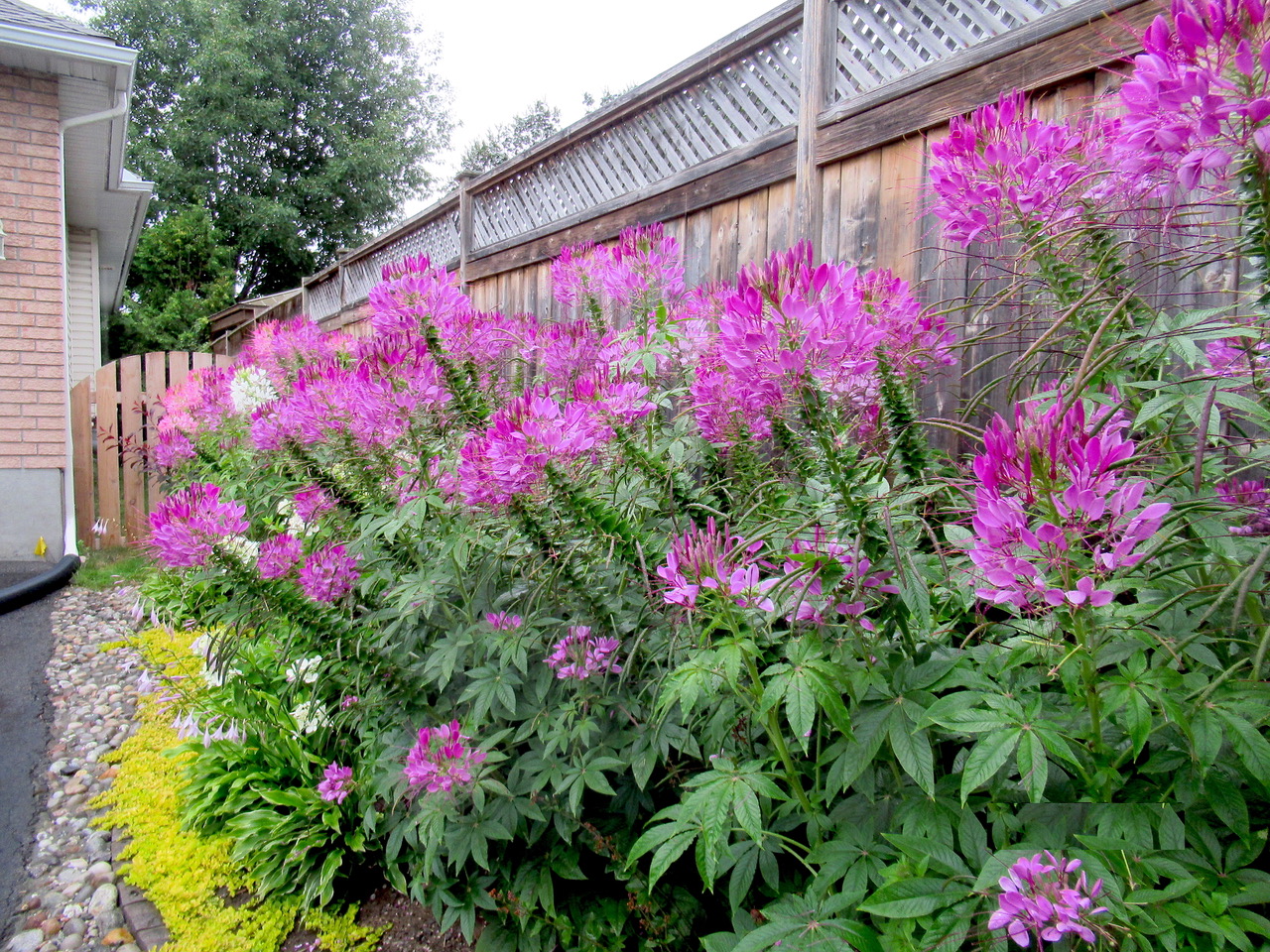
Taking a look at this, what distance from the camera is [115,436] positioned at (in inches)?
255

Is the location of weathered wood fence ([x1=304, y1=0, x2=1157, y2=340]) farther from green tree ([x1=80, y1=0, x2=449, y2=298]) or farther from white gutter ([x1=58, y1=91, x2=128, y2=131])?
green tree ([x1=80, y1=0, x2=449, y2=298])

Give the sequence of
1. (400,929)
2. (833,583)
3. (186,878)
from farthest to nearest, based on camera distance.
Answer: (186,878), (400,929), (833,583)

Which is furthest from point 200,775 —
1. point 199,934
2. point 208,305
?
point 208,305

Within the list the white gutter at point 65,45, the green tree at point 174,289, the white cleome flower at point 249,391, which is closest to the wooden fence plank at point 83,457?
the white gutter at point 65,45

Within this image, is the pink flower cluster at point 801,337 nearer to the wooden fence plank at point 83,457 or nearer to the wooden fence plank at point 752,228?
the wooden fence plank at point 752,228

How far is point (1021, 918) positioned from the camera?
3.07ft

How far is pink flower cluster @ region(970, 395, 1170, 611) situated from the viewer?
2.79ft

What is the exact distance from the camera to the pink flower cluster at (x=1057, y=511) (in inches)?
33.4

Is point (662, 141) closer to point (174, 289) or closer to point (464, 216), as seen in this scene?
point (464, 216)

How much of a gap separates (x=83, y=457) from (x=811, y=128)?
6.77m

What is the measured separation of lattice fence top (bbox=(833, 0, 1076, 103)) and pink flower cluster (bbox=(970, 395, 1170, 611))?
1.94m

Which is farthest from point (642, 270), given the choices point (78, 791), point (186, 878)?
point (78, 791)

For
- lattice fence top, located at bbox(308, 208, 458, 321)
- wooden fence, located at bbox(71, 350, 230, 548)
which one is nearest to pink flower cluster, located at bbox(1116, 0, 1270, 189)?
lattice fence top, located at bbox(308, 208, 458, 321)

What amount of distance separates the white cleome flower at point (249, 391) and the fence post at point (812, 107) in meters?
2.71
